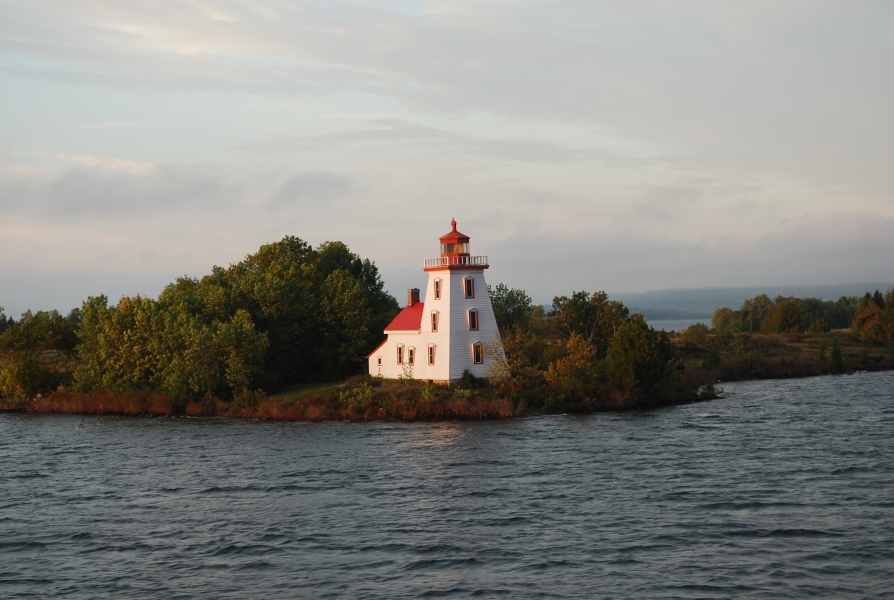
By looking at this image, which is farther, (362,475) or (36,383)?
(36,383)

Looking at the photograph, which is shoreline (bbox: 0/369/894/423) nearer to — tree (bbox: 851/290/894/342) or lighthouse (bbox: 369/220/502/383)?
lighthouse (bbox: 369/220/502/383)

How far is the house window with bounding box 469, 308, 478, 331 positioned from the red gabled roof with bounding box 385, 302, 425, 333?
3935 mm

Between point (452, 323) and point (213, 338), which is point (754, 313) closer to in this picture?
point (452, 323)

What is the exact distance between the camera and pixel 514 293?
88875 millimetres

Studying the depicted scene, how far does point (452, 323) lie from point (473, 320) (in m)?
1.66

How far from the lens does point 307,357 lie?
78688 millimetres

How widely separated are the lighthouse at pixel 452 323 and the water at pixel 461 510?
26.5ft

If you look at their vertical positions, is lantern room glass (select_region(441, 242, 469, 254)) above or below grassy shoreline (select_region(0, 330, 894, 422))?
above

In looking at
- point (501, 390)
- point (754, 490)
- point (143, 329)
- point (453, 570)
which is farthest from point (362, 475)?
point (143, 329)

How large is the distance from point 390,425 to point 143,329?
87.2 feet

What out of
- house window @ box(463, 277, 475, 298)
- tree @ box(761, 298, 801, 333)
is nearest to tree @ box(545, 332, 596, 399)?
house window @ box(463, 277, 475, 298)

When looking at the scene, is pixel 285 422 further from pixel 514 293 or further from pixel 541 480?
pixel 514 293

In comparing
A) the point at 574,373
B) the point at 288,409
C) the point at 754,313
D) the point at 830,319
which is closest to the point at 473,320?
the point at 574,373

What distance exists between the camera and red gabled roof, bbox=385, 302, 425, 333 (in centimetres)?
6894
